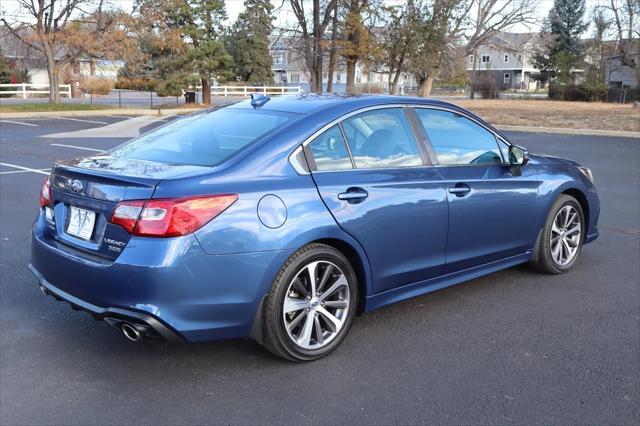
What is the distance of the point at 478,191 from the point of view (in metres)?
4.75

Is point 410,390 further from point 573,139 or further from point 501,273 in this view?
point 573,139

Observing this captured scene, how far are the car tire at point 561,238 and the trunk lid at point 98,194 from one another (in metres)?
3.22

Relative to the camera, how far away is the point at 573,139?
20.2 m

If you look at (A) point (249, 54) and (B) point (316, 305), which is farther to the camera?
(A) point (249, 54)

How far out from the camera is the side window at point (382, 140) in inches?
167

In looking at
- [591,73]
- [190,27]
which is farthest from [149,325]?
[591,73]

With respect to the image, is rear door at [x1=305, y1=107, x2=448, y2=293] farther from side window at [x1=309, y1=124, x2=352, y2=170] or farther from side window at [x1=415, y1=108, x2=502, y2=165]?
side window at [x1=415, y1=108, x2=502, y2=165]

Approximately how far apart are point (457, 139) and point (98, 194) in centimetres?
271

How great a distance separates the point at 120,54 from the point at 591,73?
137 ft

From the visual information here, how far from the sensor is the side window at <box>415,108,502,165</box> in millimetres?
4711

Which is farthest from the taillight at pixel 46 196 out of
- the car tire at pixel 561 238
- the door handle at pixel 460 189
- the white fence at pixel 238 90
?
the white fence at pixel 238 90

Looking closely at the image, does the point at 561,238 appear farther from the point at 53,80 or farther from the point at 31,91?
the point at 31,91

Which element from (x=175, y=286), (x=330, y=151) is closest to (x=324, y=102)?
(x=330, y=151)

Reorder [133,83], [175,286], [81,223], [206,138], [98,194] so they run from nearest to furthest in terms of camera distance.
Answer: [175,286] < [98,194] < [81,223] < [206,138] < [133,83]
